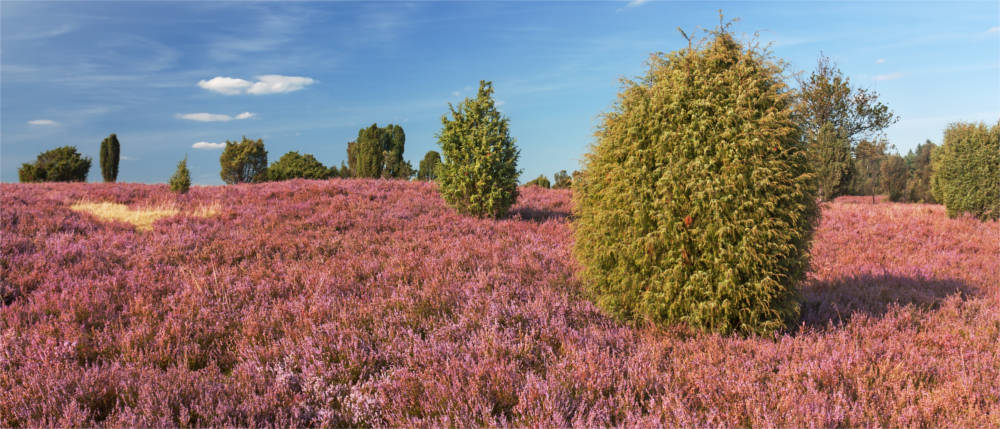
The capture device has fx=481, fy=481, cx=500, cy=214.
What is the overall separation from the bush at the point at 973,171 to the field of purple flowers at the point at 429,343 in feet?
28.4

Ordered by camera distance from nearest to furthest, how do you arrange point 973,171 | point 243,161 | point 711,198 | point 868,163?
1. point 711,198
2. point 973,171
3. point 243,161
4. point 868,163

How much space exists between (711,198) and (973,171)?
57.6ft

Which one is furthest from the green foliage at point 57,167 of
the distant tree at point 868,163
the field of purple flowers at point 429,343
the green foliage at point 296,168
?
the distant tree at point 868,163

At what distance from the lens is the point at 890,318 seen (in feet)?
18.0

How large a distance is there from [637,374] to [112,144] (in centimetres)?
3928

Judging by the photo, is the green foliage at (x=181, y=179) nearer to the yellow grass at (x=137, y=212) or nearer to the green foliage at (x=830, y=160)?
the yellow grass at (x=137, y=212)

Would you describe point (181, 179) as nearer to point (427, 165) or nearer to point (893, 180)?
point (427, 165)

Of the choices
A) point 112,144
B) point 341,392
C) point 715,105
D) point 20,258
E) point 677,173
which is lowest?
point 341,392

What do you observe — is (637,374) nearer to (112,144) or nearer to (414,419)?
(414,419)

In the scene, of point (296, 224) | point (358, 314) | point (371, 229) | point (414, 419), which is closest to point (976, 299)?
point (414, 419)

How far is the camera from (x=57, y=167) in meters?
33.4

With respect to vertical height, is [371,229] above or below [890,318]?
above

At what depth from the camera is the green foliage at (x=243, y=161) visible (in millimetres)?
41031

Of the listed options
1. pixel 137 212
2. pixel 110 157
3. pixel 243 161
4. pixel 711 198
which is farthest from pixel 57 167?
pixel 711 198
